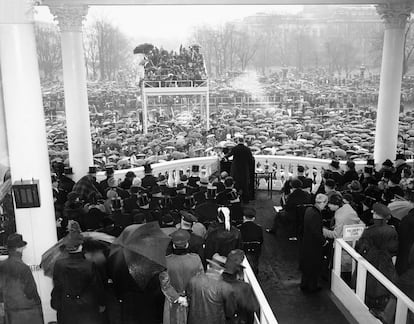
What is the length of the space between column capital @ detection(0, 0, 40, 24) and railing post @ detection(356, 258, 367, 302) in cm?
521

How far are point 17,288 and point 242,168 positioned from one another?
7.20 metres

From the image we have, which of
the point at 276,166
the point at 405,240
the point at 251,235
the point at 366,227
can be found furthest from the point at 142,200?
the point at 276,166

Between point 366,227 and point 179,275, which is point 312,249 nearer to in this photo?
point 366,227

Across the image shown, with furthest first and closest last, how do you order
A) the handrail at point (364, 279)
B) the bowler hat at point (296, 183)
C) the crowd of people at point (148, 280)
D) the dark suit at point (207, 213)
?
the bowler hat at point (296, 183), the dark suit at point (207, 213), the handrail at point (364, 279), the crowd of people at point (148, 280)

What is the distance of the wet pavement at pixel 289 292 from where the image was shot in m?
6.24

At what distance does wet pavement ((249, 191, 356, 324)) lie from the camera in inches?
246

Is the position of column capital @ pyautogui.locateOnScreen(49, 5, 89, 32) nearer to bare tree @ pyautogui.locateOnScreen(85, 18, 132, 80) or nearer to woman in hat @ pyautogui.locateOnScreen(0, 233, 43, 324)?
woman in hat @ pyautogui.locateOnScreen(0, 233, 43, 324)

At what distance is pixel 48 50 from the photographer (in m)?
21.0

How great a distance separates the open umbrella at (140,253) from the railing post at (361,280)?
9.08ft

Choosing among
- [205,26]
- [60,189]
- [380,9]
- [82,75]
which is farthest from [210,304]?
[205,26]

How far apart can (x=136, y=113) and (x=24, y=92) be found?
19413 mm

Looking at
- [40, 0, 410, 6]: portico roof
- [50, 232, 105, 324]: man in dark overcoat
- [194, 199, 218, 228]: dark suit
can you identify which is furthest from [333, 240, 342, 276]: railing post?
[40, 0, 410, 6]: portico roof

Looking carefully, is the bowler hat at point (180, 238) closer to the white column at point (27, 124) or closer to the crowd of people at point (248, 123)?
the white column at point (27, 124)

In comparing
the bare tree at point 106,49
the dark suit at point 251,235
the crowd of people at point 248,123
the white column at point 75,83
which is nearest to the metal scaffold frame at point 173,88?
the crowd of people at point 248,123
